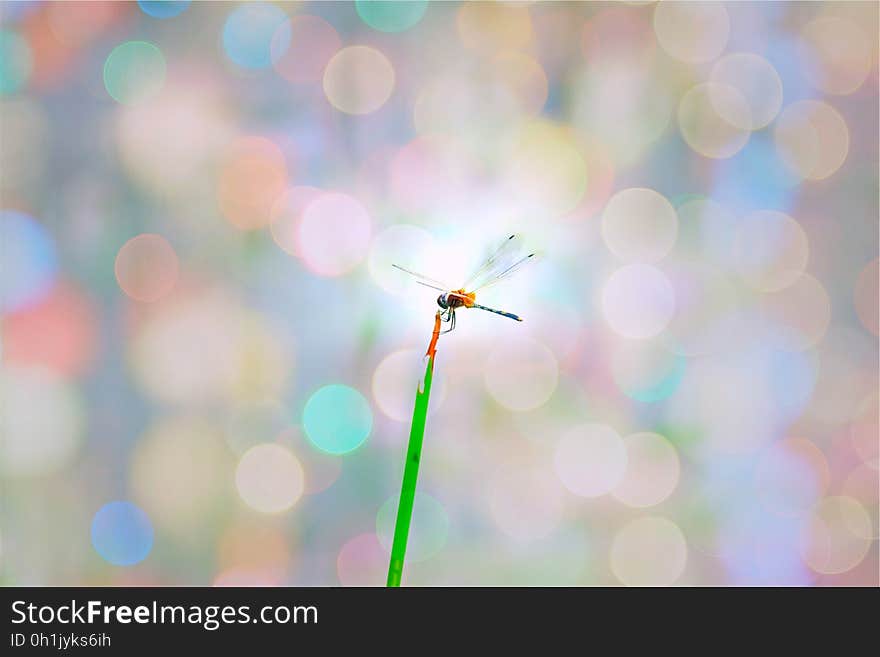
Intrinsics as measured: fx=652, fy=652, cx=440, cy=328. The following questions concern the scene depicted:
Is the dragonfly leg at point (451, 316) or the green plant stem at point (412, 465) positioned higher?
the dragonfly leg at point (451, 316)

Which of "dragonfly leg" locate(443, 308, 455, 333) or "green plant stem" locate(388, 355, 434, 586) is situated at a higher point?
"dragonfly leg" locate(443, 308, 455, 333)
